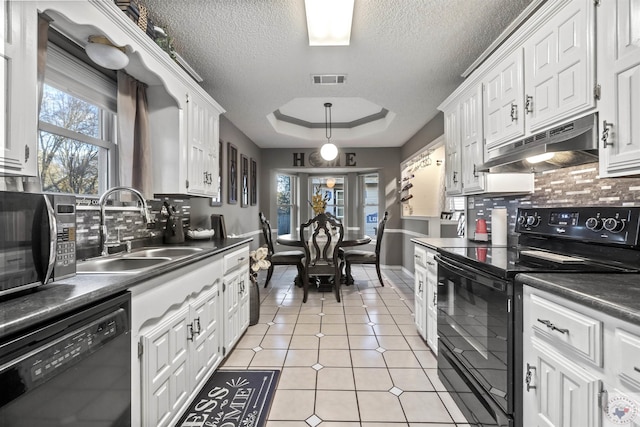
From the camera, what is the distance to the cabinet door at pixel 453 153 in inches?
104

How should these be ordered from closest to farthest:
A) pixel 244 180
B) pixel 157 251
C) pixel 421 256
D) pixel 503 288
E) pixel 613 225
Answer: pixel 503 288
pixel 613 225
pixel 157 251
pixel 421 256
pixel 244 180

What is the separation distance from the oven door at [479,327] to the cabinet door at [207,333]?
152cm

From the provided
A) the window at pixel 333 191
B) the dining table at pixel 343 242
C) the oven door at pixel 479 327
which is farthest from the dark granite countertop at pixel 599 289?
the window at pixel 333 191

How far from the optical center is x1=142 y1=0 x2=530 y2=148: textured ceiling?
1863 millimetres

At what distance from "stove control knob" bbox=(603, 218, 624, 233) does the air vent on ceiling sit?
221cm

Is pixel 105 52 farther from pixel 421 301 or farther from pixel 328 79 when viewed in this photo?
pixel 421 301

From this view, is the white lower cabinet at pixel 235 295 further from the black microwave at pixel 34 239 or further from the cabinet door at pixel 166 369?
the black microwave at pixel 34 239

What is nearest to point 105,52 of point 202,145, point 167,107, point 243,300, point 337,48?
point 167,107

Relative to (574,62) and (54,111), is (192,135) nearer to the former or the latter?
(54,111)

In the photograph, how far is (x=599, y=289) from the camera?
970 mm

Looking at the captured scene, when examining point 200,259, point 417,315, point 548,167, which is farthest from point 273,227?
point 548,167

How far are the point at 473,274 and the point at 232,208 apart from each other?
344cm

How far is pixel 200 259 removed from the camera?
179 cm

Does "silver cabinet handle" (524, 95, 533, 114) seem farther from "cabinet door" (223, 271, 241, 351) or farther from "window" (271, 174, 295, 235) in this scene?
"window" (271, 174, 295, 235)
